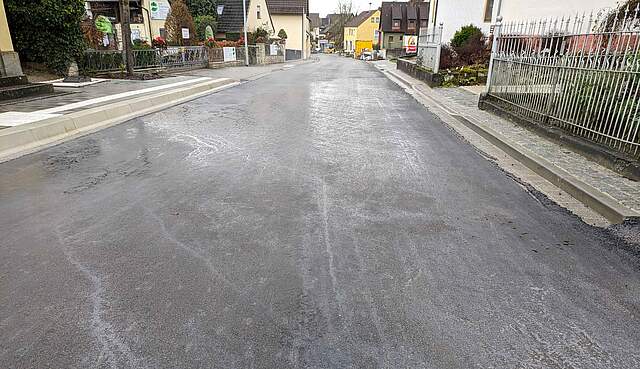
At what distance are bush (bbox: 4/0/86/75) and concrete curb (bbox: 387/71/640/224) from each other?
1524cm

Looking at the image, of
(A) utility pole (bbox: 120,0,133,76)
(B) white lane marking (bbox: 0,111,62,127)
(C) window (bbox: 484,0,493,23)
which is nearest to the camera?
(B) white lane marking (bbox: 0,111,62,127)

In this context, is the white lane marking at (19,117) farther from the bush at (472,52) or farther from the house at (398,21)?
the house at (398,21)

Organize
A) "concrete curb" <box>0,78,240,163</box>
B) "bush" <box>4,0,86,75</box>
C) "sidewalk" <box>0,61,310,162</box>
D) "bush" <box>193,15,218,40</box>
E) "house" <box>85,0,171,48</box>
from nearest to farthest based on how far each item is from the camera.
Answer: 1. "concrete curb" <box>0,78,240,163</box>
2. "sidewalk" <box>0,61,310,162</box>
3. "bush" <box>4,0,86,75</box>
4. "house" <box>85,0,171,48</box>
5. "bush" <box>193,15,218,40</box>

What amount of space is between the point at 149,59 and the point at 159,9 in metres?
11.7

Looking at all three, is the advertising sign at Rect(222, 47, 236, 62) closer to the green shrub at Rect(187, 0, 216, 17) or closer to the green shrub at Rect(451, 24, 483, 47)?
the green shrub at Rect(187, 0, 216, 17)

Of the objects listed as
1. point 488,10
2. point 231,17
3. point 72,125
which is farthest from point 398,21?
point 72,125

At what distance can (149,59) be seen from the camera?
22188 millimetres

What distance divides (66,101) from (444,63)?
15.5 meters

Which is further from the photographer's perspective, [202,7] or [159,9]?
[202,7]

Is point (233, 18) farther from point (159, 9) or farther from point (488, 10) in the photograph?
point (488, 10)

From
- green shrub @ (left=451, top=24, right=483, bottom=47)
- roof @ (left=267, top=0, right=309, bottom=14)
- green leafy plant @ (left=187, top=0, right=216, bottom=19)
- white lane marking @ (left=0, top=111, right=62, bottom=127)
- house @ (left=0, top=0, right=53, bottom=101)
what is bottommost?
white lane marking @ (left=0, top=111, right=62, bottom=127)

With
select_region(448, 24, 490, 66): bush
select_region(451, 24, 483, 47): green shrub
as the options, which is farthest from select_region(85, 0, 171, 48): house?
select_region(448, 24, 490, 66): bush

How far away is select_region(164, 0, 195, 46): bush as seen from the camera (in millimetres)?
31127

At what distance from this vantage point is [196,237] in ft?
12.8
